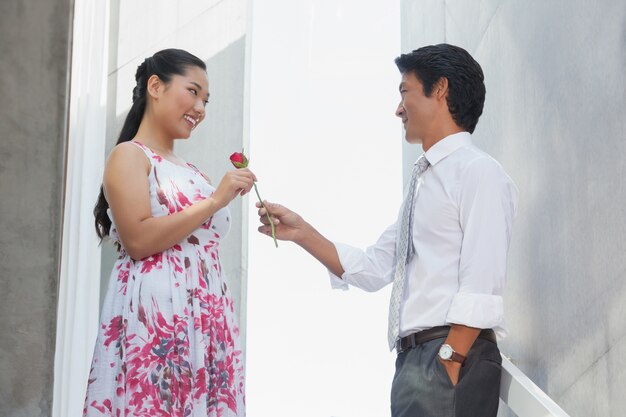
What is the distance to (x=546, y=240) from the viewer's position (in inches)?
99.2

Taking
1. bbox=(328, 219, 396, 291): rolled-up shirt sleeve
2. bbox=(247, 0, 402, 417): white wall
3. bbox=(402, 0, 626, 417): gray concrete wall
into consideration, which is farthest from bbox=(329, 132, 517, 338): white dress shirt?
bbox=(247, 0, 402, 417): white wall

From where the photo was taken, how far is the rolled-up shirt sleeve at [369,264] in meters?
2.64

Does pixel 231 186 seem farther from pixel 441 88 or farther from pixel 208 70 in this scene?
pixel 208 70

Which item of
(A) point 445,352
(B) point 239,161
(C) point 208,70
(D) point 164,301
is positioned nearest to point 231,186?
(B) point 239,161

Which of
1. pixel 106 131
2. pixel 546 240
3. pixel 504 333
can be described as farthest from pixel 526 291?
pixel 106 131

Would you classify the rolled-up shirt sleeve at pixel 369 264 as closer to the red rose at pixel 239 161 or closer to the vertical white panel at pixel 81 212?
the red rose at pixel 239 161

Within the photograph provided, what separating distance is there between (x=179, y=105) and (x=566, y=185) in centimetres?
105

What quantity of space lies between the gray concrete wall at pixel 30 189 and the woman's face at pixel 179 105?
583mm

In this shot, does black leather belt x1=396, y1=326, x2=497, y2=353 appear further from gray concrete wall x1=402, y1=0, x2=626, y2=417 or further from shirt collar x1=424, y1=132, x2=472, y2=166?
shirt collar x1=424, y1=132, x2=472, y2=166

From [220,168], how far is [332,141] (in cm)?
73

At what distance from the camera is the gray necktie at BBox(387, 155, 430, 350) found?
7.35ft

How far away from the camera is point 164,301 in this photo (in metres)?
2.23

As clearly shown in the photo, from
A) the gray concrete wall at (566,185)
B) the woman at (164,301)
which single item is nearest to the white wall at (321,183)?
the gray concrete wall at (566,185)

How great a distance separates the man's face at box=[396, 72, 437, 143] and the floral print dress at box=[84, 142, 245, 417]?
0.59 meters
